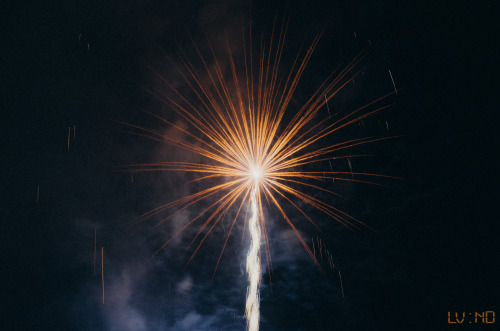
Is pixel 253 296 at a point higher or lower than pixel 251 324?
higher

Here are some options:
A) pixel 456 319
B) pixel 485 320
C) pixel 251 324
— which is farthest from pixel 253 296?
pixel 485 320

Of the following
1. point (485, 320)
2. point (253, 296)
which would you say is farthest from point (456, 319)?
point (253, 296)

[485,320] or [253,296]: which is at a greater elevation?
[253,296]

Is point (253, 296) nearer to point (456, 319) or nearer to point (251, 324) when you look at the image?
point (251, 324)

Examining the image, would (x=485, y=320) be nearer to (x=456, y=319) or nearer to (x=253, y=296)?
(x=456, y=319)

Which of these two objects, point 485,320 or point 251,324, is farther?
point 251,324

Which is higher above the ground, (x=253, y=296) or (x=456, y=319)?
(x=253, y=296)
